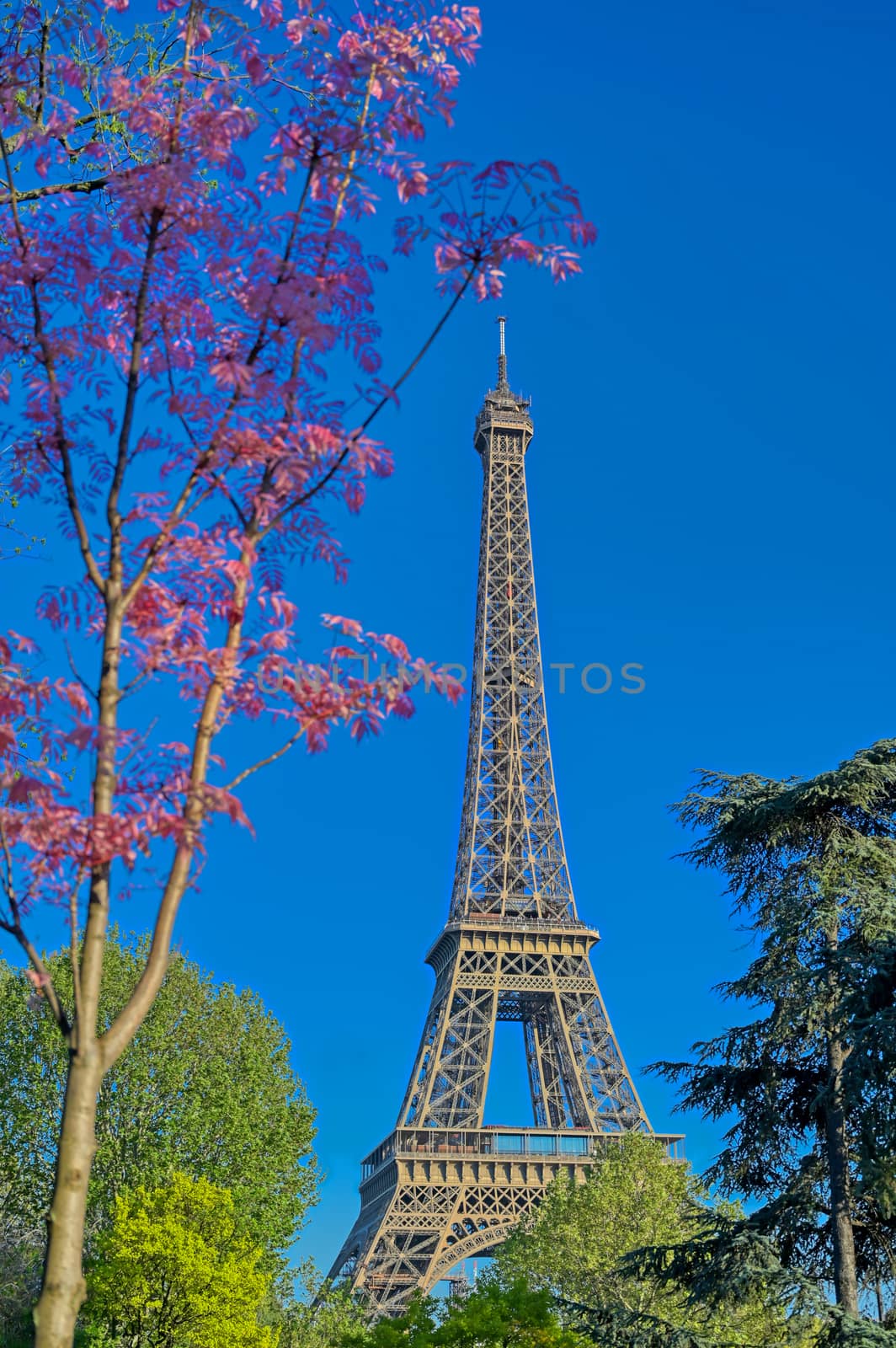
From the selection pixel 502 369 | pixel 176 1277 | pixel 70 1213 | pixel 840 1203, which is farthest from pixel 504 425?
pixel 70 1213

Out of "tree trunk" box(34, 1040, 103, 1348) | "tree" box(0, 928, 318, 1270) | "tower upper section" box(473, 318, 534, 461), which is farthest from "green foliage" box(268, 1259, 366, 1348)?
"tower upper section" box(473, 318, 534, 461)

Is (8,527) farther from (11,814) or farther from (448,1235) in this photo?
(448,1235)

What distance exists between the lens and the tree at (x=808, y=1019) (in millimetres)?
17266

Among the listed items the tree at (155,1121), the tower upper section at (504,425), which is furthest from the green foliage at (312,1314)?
→ the tower upper section at (504,425)

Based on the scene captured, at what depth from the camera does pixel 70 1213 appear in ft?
19.8

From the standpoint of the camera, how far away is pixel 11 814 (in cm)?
688

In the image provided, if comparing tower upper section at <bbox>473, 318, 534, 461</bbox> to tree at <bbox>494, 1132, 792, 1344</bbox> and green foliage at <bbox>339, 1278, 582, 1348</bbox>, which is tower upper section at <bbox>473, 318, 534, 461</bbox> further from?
green foliage at <bbox>339, 1278, 582, 1348</bbox>

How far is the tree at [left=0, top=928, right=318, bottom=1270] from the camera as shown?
111 feet

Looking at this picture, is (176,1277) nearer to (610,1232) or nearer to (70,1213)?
(610,1232)

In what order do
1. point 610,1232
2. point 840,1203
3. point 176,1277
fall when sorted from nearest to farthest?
point 840,1203 < point 176,1277 < point 610,1232

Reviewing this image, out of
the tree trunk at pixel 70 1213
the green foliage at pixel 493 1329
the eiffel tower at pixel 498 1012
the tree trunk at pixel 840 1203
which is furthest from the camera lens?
the eiffel tower at pixel 498 1012

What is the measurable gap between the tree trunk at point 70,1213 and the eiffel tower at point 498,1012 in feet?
158

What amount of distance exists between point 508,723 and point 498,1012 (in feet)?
53.9

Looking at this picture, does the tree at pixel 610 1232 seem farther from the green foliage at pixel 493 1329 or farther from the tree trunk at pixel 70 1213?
the tree trunk at pixel 70 1213
